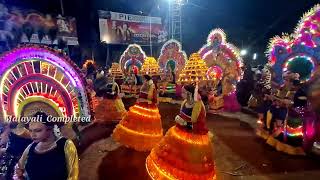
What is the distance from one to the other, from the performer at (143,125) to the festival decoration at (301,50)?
3.96 m

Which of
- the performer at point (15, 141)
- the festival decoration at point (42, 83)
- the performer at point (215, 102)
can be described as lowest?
the performer at point (215, 102)

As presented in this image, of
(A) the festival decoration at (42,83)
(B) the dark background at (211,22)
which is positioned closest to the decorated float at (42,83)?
(A) the festival decoration at (42,83)

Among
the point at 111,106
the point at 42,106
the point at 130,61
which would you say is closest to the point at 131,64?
the point at 130,61

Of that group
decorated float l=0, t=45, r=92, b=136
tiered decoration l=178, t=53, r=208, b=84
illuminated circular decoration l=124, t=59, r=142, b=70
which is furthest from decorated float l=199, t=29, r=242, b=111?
decorated float l=0, t=45, r=92, b=136

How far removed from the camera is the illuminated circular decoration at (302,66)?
782 cm

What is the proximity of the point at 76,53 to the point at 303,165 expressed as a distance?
61.8ft

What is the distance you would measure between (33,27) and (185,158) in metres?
16.8

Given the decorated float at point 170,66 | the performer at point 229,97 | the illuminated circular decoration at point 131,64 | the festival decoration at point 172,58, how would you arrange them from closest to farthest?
the performer at point 229,97
the festival decoration at point 172,58
the decorated float at point 170,66
the illuminated circular decoration at point 131,64

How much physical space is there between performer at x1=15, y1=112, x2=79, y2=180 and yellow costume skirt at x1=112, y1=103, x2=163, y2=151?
3.76 meters

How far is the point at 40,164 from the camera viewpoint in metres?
2.90

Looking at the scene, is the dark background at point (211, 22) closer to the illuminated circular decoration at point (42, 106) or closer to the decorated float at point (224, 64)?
the decorated float at point (224, 64)

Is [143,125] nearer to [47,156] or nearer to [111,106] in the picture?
[111,106]

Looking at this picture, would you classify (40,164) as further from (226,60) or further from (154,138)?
(226,60)

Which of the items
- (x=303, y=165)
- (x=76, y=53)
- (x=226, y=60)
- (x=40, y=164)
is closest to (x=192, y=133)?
(x=40, y=164)
